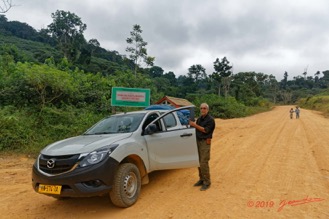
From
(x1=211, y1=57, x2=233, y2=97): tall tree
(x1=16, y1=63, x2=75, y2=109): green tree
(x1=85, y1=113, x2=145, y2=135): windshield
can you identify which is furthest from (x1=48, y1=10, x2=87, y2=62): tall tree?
(x1=85, y1=113, x2=145, y2=135): windshield

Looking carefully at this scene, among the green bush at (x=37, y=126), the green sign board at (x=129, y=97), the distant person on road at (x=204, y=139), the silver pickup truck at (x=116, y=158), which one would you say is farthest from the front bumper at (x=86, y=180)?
the green sign board at (x=129, y=97)

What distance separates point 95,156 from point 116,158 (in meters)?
0.35

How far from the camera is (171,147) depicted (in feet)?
18.6

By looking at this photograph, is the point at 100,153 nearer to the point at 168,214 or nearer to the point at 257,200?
the point at 168,214

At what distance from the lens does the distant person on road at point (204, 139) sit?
5594mm

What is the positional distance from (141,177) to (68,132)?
675 centimetres

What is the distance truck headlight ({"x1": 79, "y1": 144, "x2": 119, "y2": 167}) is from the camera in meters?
4.22

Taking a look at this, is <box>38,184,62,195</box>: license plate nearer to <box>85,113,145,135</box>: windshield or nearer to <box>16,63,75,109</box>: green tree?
<box>85,113,145,135</box>: windshield

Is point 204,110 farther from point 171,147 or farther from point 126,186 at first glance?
point 126,186

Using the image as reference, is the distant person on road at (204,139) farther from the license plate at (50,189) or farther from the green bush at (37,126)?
the green bush at (37,126)

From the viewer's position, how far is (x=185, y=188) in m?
5.66

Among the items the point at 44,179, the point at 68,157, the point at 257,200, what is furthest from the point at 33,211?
the point at 257,200

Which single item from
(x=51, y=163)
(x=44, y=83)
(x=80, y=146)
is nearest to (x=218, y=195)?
(x=80, y=146)

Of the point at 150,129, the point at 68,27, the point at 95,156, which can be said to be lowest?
the point at 95,156
